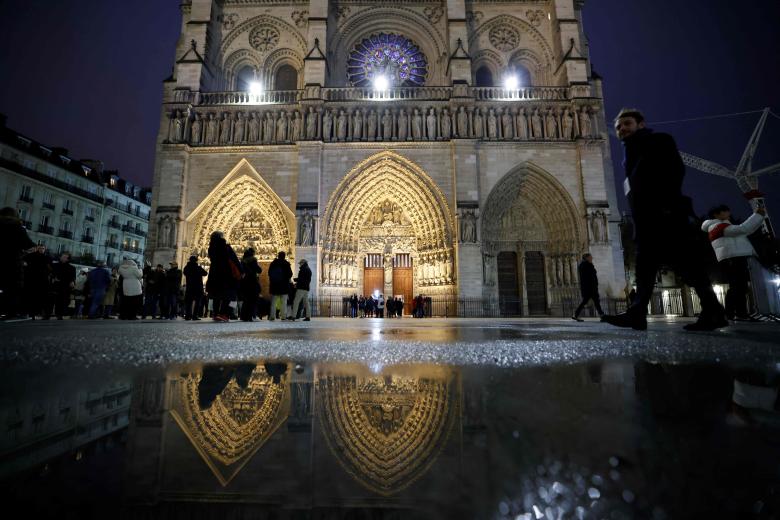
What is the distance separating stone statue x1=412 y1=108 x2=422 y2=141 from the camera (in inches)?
586

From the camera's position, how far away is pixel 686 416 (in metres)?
0.63

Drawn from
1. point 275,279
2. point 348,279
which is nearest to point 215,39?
point 348,279

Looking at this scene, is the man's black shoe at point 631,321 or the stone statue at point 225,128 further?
the stone statue at point 225,128

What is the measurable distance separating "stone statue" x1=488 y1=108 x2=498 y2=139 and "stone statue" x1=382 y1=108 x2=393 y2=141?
3717 millimetres

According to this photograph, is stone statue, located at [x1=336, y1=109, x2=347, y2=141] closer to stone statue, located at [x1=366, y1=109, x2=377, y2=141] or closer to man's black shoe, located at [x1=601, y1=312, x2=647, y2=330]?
stone statue, located at [x1=366, y1=109, x2=377, y2=141]

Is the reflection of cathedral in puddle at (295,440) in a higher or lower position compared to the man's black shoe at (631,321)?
lower

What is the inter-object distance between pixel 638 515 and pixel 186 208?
54.6 ft

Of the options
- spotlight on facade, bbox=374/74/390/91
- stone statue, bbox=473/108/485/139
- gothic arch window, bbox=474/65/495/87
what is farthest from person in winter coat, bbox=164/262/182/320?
gothic arch window, bbox=474/65/495/87

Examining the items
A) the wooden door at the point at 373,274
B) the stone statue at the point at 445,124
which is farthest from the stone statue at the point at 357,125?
the wooden door at the point at 373,274

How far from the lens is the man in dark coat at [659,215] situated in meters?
2.92

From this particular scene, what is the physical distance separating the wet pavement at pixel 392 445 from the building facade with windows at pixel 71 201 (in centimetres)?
2903

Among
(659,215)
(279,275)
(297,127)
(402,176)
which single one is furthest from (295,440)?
(297,127)

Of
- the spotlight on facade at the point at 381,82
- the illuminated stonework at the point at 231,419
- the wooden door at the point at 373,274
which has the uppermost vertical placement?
the spotlight on facade at the point at 381,82

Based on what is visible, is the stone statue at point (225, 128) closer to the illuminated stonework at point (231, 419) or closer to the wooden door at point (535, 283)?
the wooden door at point (535, 283)
